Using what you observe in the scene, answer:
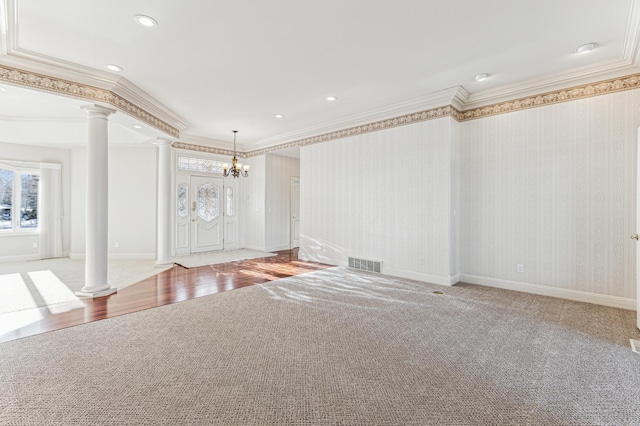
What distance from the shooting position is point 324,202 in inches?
263

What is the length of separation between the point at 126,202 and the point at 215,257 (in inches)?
101

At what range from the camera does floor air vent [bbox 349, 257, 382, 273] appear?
5.67 m

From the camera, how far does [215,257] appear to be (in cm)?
730

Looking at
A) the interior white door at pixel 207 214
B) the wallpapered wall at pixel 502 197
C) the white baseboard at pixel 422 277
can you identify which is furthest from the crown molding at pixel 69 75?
the white baseboard at pixel 422 277

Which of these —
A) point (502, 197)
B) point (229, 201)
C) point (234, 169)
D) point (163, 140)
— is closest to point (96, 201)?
point (163, 140)

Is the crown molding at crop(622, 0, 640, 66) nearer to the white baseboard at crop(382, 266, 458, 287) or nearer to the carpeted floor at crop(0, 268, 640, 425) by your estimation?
the carpeted floor at crop(0, 268, 640, 425)

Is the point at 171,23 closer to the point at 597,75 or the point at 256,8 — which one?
the point at 256,8

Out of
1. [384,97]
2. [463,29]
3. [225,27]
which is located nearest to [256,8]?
[225,27]

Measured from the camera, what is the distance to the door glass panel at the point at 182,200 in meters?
7.53

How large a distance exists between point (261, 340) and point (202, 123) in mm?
5201

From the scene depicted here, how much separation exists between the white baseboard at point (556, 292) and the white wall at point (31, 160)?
9.14 m

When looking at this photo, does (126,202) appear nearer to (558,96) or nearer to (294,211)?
(294,211)

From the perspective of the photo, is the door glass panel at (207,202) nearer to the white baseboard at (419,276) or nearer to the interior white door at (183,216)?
the interior white door at (183,216)

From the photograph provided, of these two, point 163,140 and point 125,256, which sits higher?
point 163,140
